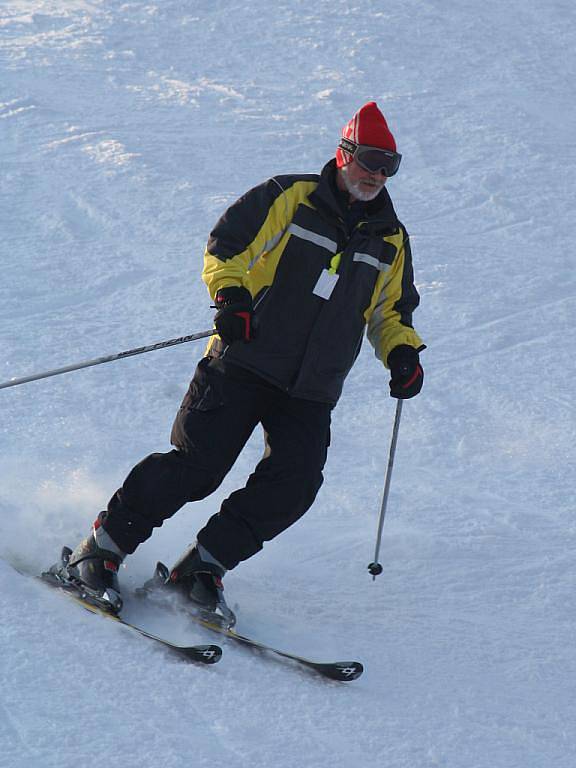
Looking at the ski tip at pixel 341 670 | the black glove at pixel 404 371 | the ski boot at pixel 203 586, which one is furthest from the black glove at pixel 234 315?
the ski tip at pixel 341 670

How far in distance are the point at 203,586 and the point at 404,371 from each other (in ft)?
3.66

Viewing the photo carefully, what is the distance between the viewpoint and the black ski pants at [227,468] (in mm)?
4027

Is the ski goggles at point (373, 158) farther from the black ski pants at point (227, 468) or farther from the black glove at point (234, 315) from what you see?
the black ski pants at point (227, 468)

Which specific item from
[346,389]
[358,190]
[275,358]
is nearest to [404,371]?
[275,358]

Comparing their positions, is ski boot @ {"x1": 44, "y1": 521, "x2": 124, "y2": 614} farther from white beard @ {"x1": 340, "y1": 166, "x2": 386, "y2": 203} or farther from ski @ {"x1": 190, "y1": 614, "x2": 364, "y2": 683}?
white beard @ {"x1": 340, "y1": 166, "x2": 386, "y2": 203}

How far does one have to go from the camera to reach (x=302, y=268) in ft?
12.9

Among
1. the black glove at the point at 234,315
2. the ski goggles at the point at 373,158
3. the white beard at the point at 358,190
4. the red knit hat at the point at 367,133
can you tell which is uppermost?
the red knit hat at the point at 367,133

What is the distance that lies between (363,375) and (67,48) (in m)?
6.22

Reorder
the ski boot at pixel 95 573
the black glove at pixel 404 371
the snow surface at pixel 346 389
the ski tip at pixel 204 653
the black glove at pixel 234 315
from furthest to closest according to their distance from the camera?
the black glove at pixel 404 371 → the ski boot at pixel 95 573 → the black glove at pixel 234 315 → the ski tip at pixel 204 653 → the snow surface at pixel 346 389

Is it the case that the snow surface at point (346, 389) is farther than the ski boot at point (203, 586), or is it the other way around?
the ski boot at point (203, 586)

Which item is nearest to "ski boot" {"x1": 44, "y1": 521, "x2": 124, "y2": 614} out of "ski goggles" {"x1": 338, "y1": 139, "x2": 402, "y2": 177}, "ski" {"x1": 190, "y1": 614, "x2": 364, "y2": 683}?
"ski" {"x1": 190, "y1": 614, "x2": 364, "y2": 683}

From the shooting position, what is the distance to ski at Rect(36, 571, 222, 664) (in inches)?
144

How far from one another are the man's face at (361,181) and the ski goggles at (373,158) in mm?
15

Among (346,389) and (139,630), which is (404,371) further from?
(346,389)
